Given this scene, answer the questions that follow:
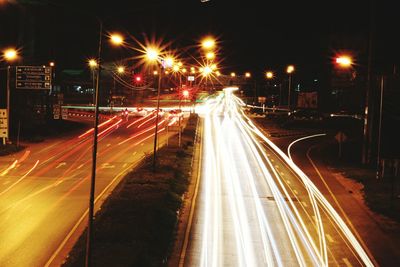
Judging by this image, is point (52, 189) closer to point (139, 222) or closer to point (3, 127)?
point (139, 222)

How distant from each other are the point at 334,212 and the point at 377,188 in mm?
7358

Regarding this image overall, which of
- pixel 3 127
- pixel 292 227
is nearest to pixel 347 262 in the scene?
pixel 292 227

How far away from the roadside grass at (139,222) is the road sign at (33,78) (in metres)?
21.0

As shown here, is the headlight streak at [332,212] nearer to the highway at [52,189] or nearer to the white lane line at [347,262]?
the white lane line at [347,262]

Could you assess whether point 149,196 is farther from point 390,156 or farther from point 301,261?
point 390,156

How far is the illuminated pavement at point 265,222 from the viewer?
20609mm

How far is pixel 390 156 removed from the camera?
34.9 m

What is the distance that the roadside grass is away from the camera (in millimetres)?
18047

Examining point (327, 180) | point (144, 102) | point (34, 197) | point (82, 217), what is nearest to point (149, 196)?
point (82, 217)

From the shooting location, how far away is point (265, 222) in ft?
84.9

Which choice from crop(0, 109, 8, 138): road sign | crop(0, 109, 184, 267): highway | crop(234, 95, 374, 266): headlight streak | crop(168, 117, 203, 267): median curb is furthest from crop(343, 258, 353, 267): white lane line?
crop(0, 109, 8, 138): road sign

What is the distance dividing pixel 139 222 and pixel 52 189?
12.8 m

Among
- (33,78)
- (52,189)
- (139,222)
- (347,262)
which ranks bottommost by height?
(347,262)

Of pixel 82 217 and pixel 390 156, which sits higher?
pixel 390 156
